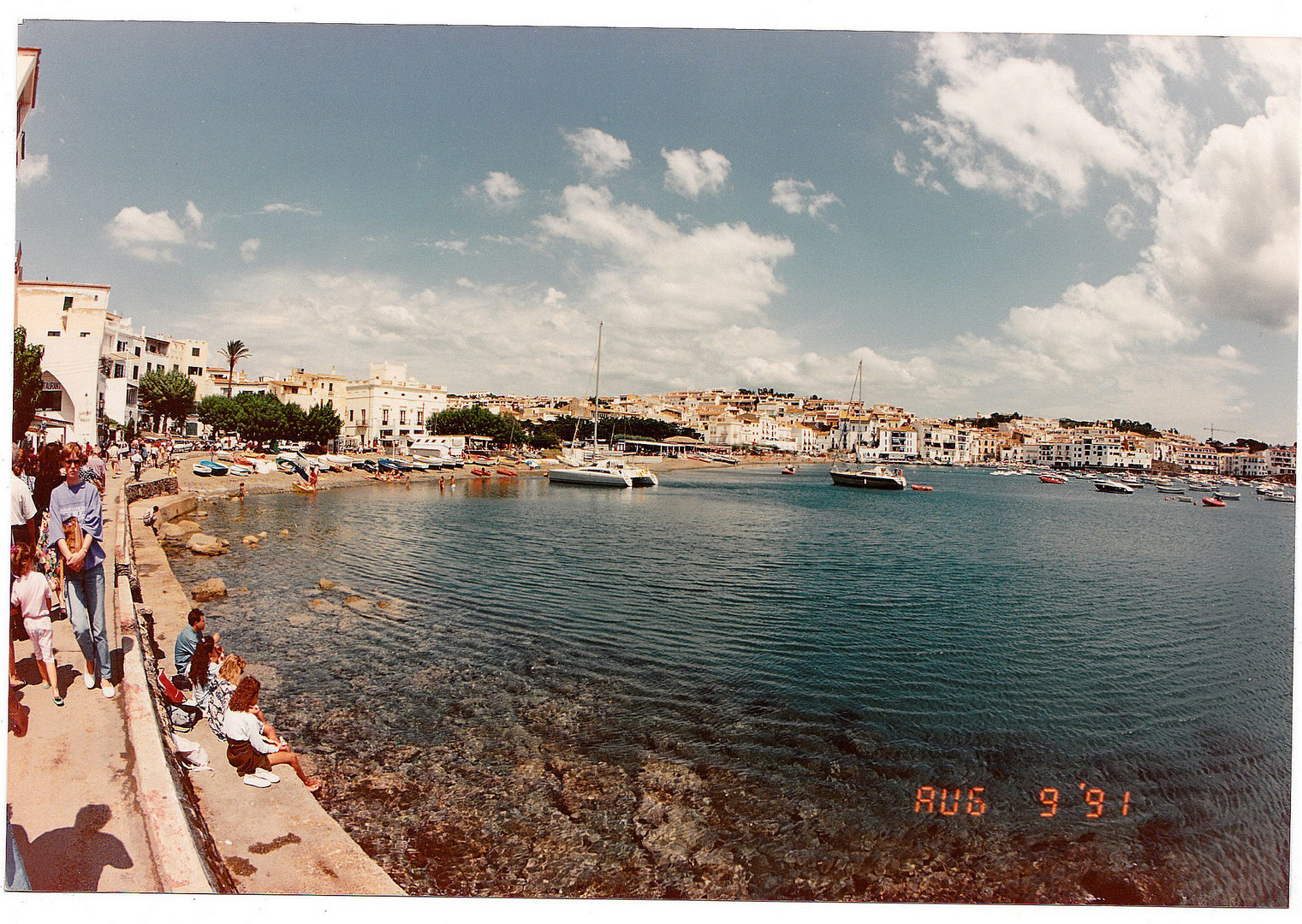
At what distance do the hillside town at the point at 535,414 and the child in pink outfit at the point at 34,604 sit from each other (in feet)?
8.96

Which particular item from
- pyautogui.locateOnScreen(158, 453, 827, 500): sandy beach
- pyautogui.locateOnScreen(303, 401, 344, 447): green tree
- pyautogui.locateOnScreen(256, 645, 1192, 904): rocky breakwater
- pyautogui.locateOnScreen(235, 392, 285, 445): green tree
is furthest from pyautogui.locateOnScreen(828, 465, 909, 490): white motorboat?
pyautogui.locateOnScreen(256, 645, 1192, 904): rocky breakwater

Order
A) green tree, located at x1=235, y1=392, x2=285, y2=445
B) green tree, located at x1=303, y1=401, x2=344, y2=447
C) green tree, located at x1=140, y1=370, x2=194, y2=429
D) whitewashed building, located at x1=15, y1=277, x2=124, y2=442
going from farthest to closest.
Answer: green tree, located at x1=303, y1=401, x2=344, y2=447 → green tree, located at x1=235, y1=392, x2=285, y2=445 → green tree, located at x1=140, y1=370, x2=194, y2=429 → whitewashed building, located at x1=15, y1=277, x2=124, y2=442

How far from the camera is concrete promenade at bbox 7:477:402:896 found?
11.1ft

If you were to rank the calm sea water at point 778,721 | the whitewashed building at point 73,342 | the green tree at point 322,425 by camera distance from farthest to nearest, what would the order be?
1. the green tree at point 322,425
2. the whitewashed building at point 73,342
3. the calm sea water at point 778,721

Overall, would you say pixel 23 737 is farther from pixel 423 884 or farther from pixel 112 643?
pixel 423 884

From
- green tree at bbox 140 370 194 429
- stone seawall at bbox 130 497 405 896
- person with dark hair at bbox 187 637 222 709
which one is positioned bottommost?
stone seawall at bbox 130 497 405 896

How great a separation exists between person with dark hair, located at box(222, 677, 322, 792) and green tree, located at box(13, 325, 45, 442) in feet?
10.2

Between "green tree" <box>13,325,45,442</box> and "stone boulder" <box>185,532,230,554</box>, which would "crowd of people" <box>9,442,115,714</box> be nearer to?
"green tree" <box>13,325,45,442</box>

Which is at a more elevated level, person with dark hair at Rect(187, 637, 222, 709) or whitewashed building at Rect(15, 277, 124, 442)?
whitewashed building at Rect(15, 277, 124, 442)

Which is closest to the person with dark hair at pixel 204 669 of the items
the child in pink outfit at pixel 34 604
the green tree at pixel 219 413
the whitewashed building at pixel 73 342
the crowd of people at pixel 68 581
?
the crowd of people at pixel 68 581

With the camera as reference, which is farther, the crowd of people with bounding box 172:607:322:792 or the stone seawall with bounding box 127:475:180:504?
the stone seawall with bounding box 127:475:180:504

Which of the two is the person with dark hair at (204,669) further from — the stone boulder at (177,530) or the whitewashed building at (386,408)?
the whitewashed building at (386,408)

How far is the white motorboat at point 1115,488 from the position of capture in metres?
51.2

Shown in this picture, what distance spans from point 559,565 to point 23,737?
11.4m
